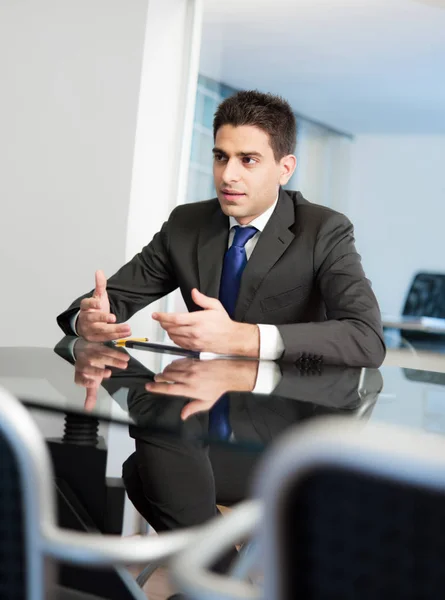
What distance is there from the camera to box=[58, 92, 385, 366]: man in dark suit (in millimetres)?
2609

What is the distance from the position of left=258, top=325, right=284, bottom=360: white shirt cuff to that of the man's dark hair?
791 millimetres

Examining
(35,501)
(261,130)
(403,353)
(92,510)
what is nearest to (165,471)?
(92,510)

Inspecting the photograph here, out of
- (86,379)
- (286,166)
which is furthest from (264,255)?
(86,379)

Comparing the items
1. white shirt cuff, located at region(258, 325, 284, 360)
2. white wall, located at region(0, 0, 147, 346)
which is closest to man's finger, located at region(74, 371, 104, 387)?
white shirt cuff, located at region(258, 325, 284, 360)

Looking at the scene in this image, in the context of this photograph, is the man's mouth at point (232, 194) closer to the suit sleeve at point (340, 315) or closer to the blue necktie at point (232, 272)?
the blue necktie at point (232, 272)

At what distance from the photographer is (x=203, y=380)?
1830 mm

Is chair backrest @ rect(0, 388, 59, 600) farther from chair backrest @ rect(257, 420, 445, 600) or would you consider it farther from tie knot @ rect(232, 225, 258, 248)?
tie knot @ rect(232, 225, 258, 248)

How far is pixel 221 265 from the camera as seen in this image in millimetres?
2789

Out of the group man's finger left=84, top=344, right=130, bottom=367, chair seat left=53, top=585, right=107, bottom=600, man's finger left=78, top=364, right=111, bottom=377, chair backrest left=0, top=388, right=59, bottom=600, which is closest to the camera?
chair backrest left=0, top=388, right=59, bottom=600

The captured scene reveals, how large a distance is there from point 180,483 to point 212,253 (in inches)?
38.4

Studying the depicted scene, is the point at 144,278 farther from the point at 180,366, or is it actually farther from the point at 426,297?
the point at 426,297

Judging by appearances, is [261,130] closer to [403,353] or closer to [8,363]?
[8,363]

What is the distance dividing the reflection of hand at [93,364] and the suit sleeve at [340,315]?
463 mm

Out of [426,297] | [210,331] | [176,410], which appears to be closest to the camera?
[176,410]
